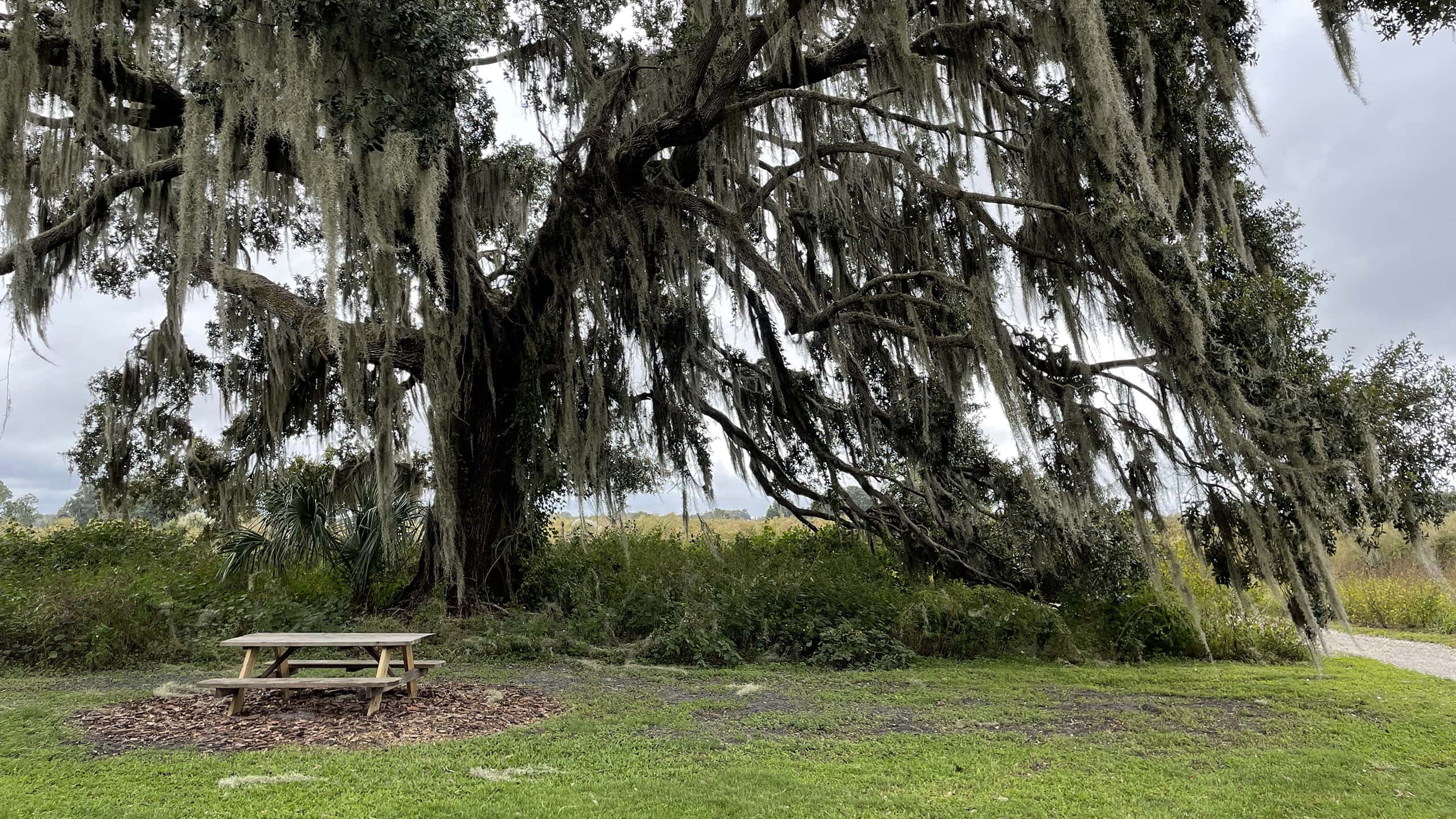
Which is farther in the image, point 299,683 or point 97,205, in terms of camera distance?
point 97,205

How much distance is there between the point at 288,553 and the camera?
28.9 feet

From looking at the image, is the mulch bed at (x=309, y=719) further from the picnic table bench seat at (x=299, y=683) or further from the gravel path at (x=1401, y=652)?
the gravel path at (x=1401, y=652)

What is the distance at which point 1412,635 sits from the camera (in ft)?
34.2

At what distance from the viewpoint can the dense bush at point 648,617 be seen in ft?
24.2

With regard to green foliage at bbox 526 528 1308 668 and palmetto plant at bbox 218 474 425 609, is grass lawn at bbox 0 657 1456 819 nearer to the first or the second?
green foliage at bbox 526 528 1308 668

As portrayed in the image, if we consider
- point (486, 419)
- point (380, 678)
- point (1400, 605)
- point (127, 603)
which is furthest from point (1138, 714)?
point (1400, 605)

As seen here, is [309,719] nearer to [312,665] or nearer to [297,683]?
[297,683]

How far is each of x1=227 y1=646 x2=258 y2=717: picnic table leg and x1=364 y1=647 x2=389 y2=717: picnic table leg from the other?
75cm

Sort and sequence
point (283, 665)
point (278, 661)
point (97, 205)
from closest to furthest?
point (278, 661) → point (283, 665) → point (97, 205)

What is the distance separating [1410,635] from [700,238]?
10245 mm

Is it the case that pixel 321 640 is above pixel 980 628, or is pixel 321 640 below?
above

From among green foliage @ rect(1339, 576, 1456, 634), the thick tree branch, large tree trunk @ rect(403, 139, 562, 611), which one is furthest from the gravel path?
the thick tree branch

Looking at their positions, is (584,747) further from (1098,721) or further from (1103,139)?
(1103,139)

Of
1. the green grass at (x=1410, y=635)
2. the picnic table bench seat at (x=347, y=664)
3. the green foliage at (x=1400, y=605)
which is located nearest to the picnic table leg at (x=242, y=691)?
the picnic table bench seat at (x=347, y=664)
